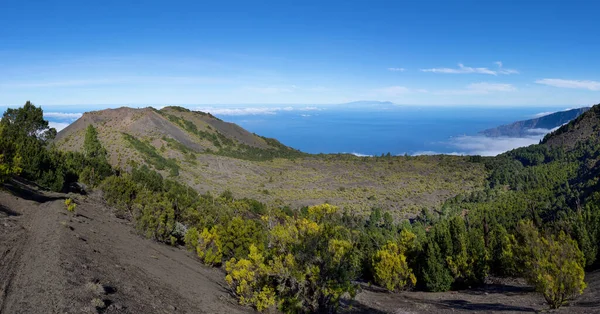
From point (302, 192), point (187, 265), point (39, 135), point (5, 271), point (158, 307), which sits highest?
point (39, 135)

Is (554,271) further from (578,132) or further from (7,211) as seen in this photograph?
(578,132)

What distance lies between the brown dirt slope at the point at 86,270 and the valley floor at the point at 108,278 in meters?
0.03

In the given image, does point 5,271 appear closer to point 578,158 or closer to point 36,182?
point 36,182

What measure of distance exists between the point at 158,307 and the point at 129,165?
62970mm

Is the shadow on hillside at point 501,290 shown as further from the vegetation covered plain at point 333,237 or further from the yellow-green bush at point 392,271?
the yellow-green bush at point 392,271

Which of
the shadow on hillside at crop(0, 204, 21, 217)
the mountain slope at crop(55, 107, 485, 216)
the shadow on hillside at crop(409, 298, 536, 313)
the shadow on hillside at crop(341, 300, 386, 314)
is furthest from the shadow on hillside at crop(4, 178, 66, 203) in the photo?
the mountain slope at crop(55, 107, 485, 216)

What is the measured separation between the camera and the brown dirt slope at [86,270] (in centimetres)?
1206

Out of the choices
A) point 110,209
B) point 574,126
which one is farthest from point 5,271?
point 574,126

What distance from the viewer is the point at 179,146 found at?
96.5 meters

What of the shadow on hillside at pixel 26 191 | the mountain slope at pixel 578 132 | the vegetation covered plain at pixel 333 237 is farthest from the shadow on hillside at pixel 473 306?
the mountain slope at pixel 578 132

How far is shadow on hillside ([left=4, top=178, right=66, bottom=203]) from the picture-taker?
2798 centimetres

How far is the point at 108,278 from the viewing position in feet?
49.9

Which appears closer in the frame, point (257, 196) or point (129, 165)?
point (129, 165)

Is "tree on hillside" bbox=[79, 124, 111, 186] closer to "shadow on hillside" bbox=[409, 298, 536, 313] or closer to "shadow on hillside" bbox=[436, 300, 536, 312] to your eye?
"shadow on hillside" bbox=[409, 298, 536, 313]
